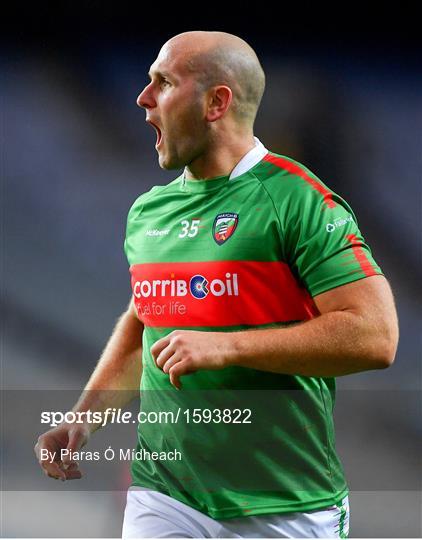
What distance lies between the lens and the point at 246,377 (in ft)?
6.37

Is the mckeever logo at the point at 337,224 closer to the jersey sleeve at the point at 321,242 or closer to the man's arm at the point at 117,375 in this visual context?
the jersey sleeve at the point at 321,242

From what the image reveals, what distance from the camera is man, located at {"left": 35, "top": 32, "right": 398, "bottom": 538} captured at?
1.81m

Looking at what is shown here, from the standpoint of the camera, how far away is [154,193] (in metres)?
2.26

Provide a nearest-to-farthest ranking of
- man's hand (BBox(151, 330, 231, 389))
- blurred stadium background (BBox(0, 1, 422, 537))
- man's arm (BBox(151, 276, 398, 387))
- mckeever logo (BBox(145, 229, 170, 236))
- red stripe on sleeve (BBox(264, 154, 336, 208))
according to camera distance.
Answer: man's hand (BBox(151, 330, 231, 389)) → man's arm (BBox(151, 276, 398, 387)) → red stripe on sleeve (BBox(264, 154, 336, 208)) → mckeever logo (BBox(145, 229, 170, 236)) → blurred stadium background (BBox(0, 1, 422, 537))

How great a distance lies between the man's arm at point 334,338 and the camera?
5.81 feet

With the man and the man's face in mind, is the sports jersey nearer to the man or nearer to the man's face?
the man

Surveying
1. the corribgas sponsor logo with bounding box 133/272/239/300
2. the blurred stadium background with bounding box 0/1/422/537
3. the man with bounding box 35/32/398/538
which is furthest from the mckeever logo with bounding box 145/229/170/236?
the blurred stadium background with bounding box 0/1/422/537

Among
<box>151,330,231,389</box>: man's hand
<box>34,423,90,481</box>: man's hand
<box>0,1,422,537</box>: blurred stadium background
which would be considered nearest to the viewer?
<box>151,330,231,389</box>: man's hand

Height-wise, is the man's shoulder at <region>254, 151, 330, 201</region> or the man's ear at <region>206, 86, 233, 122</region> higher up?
the man's ear at <region>206, 86, 233, 122</region>

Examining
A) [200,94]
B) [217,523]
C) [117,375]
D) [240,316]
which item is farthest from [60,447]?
[200,94]

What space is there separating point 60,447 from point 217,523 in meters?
0.44

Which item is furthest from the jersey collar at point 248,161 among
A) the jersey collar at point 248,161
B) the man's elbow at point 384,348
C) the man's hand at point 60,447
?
the man's hand at point 60,447

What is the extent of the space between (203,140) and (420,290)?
869mm

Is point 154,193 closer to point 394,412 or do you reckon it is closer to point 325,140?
point 325,140
